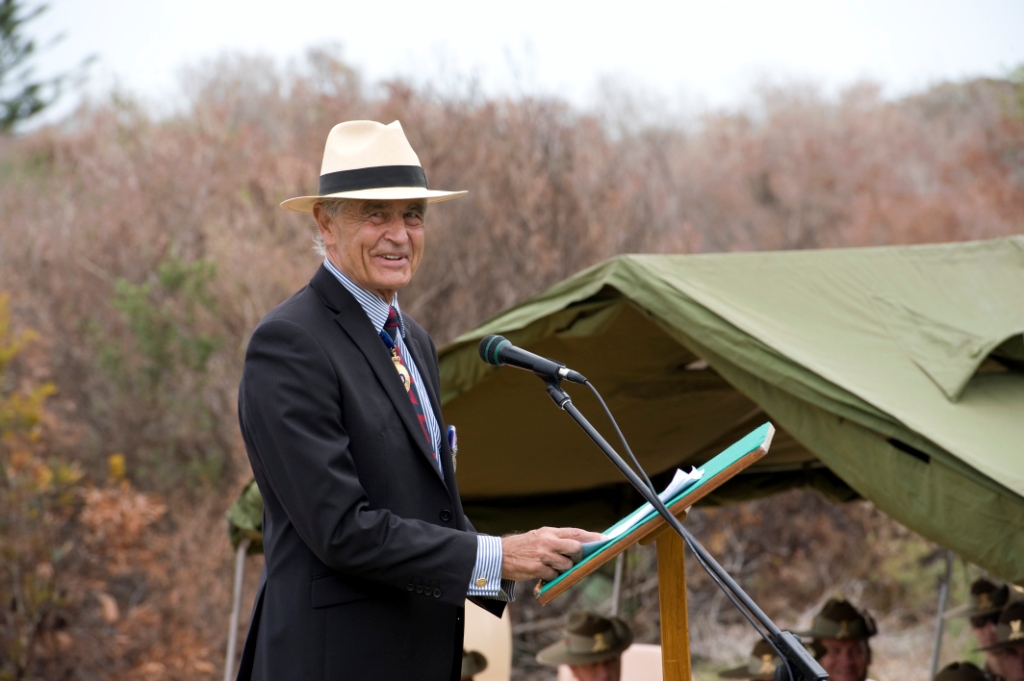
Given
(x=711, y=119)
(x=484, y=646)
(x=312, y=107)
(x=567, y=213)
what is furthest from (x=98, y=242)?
(x=711, y=119)

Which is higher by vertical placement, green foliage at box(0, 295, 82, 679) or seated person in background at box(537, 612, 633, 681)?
green foliage at box(0, 295, 82, 679)

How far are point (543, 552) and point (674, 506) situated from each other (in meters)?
0.26

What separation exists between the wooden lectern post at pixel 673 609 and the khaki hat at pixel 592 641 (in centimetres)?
319

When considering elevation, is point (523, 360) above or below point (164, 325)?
below

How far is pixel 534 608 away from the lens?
10.2 metres

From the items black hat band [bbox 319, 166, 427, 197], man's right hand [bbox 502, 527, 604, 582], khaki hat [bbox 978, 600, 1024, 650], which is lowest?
khaki hat [bbox 978, 600, 1024, 650]

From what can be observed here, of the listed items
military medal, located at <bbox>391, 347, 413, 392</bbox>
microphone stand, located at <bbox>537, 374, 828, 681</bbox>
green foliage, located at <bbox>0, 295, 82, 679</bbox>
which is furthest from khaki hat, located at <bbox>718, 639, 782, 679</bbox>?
green foliage, located at <bbox>0, 295, 82, 679</bbox>

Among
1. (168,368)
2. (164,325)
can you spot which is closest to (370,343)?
(164,325)

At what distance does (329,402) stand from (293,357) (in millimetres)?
117

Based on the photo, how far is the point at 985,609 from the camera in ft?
18.1

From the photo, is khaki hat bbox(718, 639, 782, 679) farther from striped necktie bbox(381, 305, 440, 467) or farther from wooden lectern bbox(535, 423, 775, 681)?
striped necktie bbox(381, 305, 440, 467)

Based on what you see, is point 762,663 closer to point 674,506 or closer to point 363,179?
point 674,506

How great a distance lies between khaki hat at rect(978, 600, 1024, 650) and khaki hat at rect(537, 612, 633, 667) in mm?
1643

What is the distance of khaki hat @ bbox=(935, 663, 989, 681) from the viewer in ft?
16.3
